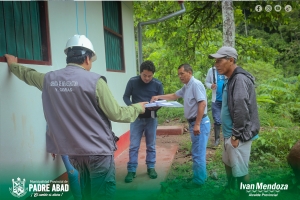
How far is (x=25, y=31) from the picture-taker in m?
2.74

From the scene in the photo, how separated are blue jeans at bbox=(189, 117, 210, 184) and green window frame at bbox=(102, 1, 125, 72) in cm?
190

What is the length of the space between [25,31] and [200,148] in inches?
94.7

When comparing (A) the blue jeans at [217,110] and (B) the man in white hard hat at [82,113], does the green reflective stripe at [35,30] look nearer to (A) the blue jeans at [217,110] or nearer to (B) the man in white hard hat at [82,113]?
(B) the man in white hard hat at [82,113]

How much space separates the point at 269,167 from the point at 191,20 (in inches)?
171

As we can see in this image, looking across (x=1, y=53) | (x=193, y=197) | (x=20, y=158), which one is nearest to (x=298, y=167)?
(x=193, y=197)

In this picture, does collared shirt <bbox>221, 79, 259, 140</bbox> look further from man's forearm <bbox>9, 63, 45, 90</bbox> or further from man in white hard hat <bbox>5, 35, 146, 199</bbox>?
man's forearm <bbox>9, 63, 45, 90</bbox>

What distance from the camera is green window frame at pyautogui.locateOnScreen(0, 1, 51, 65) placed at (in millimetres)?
2439

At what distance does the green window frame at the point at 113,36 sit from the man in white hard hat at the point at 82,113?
8.14 feet

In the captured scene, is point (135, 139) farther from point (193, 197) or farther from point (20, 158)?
point (20, 158)

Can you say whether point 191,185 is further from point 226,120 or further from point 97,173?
point 97,173

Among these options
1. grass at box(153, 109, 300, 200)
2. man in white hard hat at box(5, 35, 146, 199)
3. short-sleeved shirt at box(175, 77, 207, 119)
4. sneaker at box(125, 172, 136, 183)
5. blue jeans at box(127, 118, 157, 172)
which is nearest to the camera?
man in white hard hat at box(5, 35, 146, 199)

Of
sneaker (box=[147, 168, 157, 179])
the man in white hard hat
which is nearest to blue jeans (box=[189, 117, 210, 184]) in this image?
sneaker (box=[147, 168, 157, 179])

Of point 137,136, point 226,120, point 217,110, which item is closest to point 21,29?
point 137,136

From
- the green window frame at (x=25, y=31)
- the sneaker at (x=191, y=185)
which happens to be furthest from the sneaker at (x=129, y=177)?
the green window frame at (x=25, y=31)
